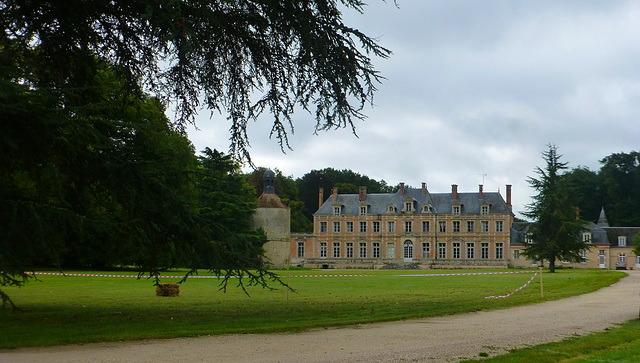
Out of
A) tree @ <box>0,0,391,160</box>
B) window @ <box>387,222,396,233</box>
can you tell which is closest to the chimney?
window @ <box>387,222,396,233</box>

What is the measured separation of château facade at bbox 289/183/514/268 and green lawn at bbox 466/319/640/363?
47.0m

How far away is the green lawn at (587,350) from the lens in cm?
645

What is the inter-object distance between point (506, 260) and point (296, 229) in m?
20.9

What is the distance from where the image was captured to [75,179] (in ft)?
31.5

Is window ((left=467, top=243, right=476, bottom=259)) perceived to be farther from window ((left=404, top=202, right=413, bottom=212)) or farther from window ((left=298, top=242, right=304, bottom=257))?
window ((left=298, top=242, right=304, bottom=257))

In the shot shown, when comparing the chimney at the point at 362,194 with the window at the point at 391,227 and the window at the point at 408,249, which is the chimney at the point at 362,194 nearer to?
the window at the point at 391,227

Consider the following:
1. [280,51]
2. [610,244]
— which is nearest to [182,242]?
[280,51]

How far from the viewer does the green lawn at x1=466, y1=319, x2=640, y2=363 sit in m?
6.45

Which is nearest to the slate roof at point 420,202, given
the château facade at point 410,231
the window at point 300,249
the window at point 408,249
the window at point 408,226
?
the château facade at point 410,231

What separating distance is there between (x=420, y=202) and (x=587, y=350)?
51575 mm

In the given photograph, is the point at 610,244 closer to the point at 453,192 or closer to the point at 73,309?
the point at 453,192

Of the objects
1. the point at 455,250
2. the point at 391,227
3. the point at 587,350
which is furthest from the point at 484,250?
the point at 587,350

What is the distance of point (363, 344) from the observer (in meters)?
7.34

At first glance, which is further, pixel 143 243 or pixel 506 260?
pixel 506 260
